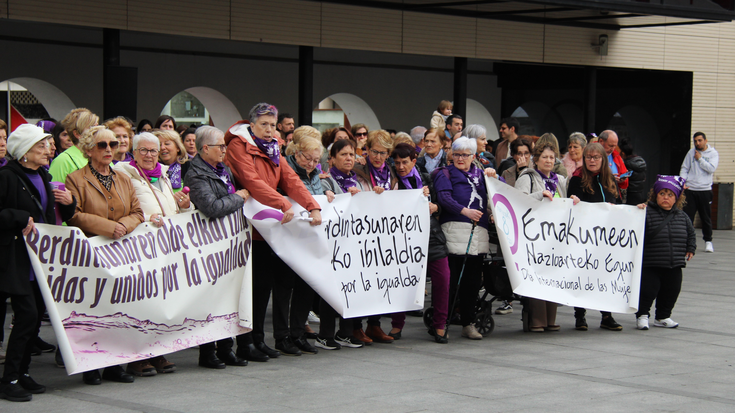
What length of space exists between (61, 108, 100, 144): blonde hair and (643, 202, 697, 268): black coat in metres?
5.51

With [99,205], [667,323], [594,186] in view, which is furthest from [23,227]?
[667,323]

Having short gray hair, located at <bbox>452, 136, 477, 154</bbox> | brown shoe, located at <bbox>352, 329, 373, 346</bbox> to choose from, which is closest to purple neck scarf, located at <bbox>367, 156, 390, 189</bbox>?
short gray hair, located at <bbox>452, 136, 477, 154</bbox>

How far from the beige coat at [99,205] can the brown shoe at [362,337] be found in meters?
2.45

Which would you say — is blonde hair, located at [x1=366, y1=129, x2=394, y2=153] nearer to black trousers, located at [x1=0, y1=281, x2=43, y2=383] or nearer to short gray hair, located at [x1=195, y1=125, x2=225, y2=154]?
short gray hair, located at [x1=195, y1=125, x2=225, y2=154]

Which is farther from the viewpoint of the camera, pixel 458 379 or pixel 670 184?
pixel 670 184

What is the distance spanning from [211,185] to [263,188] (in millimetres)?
415

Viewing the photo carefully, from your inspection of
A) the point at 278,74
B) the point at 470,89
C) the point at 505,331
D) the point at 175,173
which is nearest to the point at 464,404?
the point at 505,331

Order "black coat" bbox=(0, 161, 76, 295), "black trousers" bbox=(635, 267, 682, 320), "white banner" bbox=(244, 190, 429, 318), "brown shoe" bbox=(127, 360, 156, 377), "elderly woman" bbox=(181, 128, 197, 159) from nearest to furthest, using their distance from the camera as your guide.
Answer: "black coat" bbox=(0, 161, 76, 295)
"brown shoe" bbox=(127, 360, 156, 377)
"white banner" bbox=(244, 190, 429, 318)
"black trousers" bbox=(635, 267, 682, 320)
"elderly woman" bbox=(181, 128, 197, 159)

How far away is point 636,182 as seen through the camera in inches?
400

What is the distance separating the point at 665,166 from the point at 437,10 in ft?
28.1

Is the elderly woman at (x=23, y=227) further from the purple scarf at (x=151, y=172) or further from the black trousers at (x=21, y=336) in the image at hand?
the purple scarf at (x=151, y=172)

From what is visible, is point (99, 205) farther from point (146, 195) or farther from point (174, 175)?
point (174, 175)

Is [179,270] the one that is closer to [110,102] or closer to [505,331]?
[505,331]

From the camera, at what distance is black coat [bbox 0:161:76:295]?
18.4 ft
